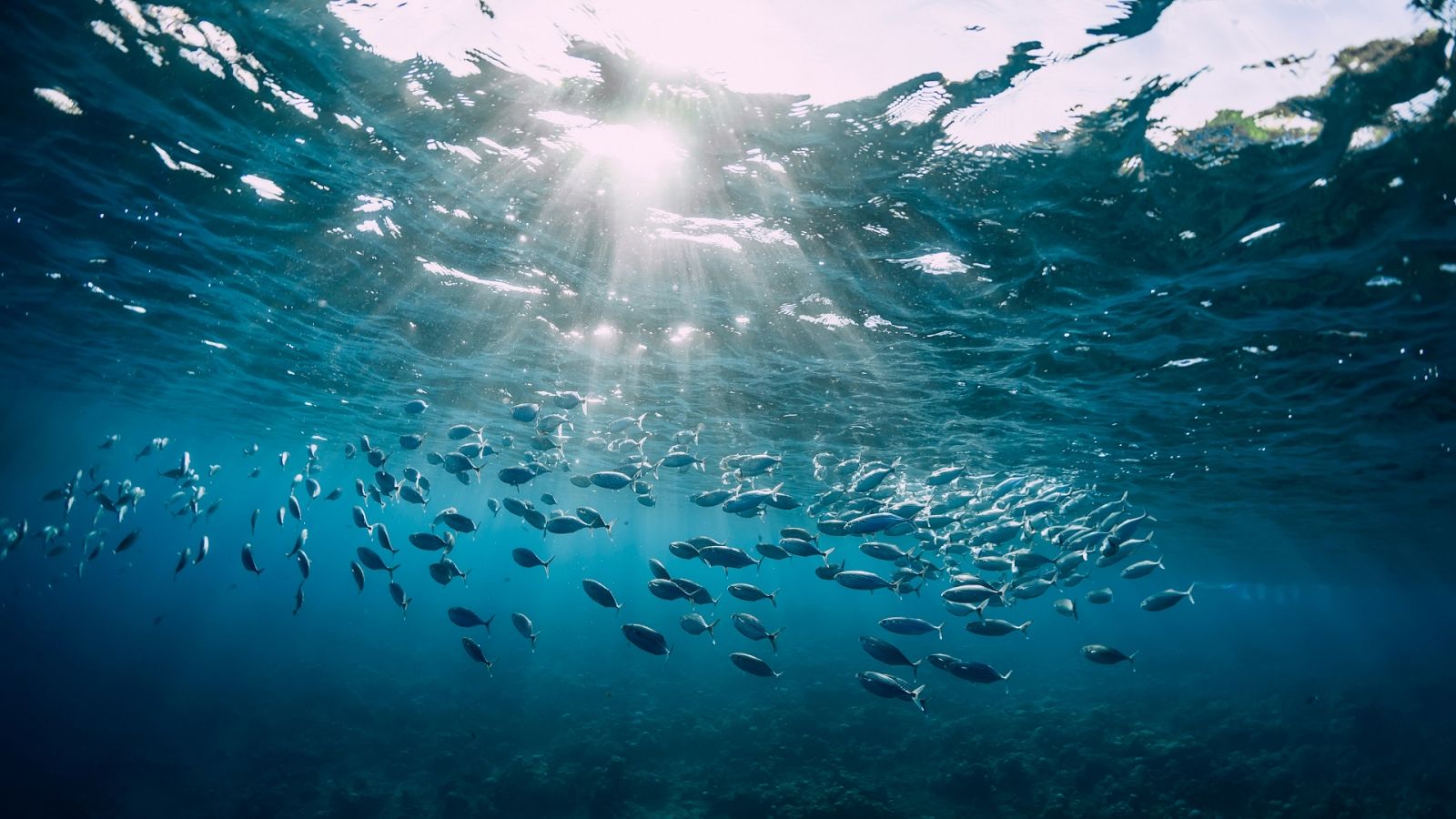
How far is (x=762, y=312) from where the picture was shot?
13531 mm

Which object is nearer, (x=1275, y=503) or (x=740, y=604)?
(x=1275, y=503)

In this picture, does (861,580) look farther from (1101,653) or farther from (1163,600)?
(1163,600)

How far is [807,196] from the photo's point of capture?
31.4ft

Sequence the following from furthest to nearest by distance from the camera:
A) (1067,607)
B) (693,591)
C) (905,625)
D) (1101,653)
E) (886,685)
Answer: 1. (1067,607)
2. (1101,653)
3. (693,591)
4. (905,625)
5. (886,685)

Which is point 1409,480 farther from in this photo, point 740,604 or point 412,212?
point 740,604

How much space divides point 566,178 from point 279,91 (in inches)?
175

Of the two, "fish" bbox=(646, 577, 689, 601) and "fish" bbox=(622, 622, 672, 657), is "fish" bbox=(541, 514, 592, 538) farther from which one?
"fish" bbox=(622, 622, 672, 657)

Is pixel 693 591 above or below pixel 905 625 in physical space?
below

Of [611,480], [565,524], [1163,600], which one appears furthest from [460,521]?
[1163,600]

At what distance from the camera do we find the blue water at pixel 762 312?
288 inches

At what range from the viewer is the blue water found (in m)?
7.32

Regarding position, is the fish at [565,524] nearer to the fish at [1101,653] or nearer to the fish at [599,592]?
the fish at [599,592]

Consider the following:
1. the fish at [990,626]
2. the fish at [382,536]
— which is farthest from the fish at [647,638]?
the fish at [382,536]

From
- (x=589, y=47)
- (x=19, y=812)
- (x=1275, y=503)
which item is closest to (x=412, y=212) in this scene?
(x=589, y=47)
